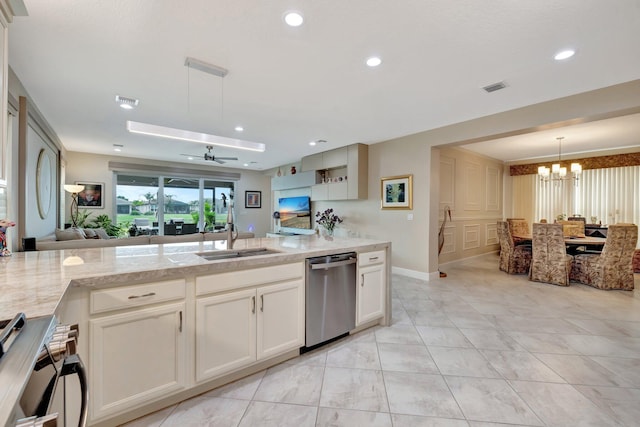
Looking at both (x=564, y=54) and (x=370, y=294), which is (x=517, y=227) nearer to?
(x=564, y=54)

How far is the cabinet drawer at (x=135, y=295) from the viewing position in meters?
1.37

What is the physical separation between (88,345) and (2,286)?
0.45 meters

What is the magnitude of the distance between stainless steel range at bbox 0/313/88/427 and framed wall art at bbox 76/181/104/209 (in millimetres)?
6915

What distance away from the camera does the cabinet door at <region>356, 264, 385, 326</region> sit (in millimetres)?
2561

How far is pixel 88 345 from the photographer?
4.42ft

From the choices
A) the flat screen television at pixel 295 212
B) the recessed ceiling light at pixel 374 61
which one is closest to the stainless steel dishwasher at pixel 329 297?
the recessed ceiling light at pixel 374 61

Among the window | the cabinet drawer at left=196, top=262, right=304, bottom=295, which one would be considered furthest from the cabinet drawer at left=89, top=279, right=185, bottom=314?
the window

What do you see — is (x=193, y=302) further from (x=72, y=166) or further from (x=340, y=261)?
(x=72, y=166)

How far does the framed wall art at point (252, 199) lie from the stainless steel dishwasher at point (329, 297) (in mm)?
6720

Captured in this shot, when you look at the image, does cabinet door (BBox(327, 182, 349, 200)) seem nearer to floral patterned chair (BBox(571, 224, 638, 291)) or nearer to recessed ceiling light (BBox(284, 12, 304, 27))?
recessed ceiling light (BBox(284, 12, 304, 27))

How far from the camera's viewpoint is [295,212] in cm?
733

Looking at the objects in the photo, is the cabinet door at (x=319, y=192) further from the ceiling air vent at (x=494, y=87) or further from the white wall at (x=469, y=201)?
the ceiling air vent at (x=494, y=87)

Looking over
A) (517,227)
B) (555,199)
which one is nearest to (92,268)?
(517,227)

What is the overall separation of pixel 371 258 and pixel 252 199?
6.69 m
